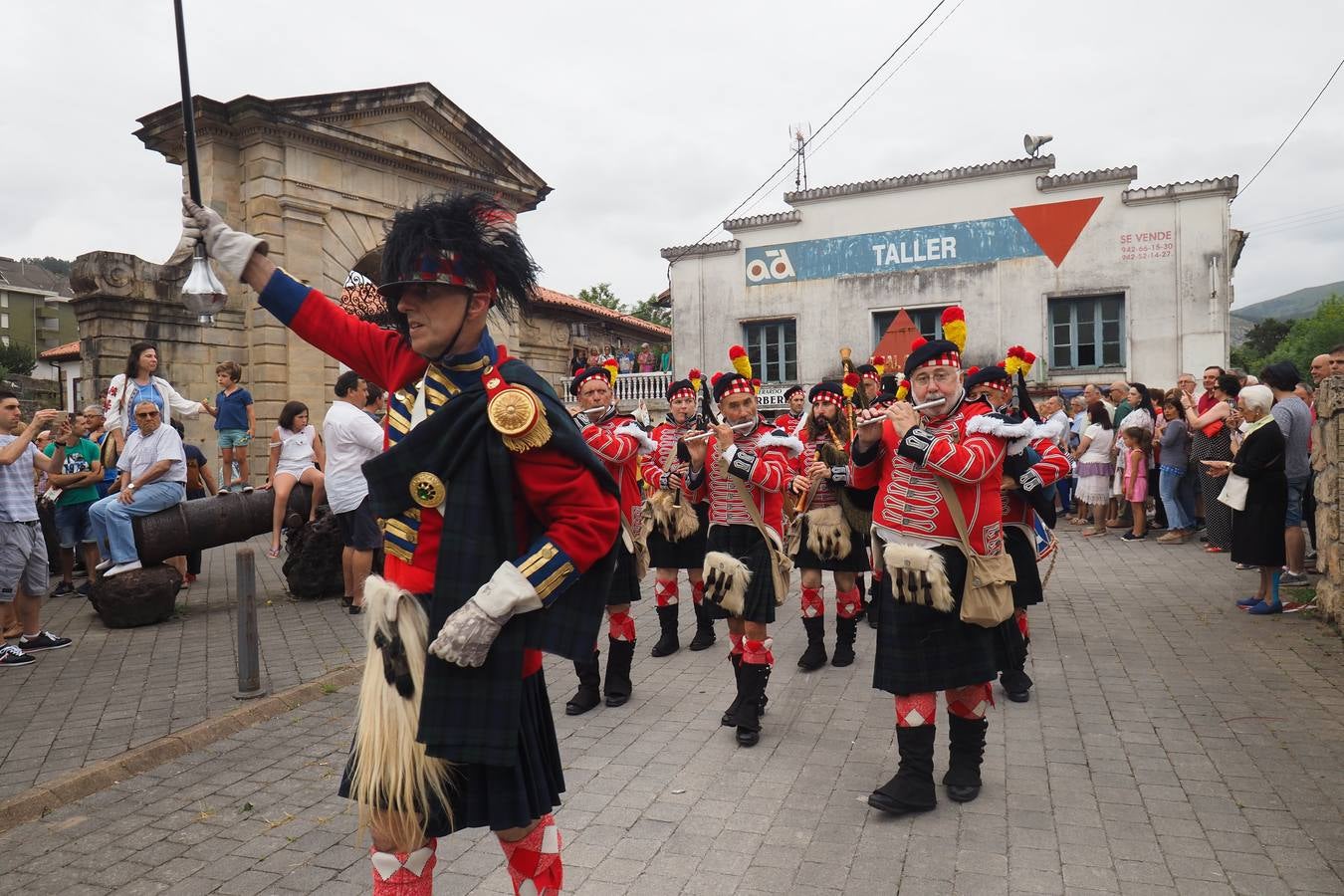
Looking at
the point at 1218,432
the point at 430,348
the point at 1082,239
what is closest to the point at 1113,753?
the point at 430,348

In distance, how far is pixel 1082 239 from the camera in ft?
71.2

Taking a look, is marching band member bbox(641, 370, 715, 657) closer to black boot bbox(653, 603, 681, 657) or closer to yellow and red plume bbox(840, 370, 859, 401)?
black boot bbox(653, 603, 681, 657)

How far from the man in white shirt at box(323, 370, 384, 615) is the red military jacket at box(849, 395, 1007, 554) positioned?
16.0 feet

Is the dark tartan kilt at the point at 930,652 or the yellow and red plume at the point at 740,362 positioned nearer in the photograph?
the dark tartan kilt at the point at 930,652

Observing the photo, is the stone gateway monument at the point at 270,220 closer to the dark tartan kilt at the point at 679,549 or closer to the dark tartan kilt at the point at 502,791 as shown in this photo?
the dark tartan kilt at the point at 679,549

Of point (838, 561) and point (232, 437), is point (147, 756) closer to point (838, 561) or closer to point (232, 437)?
point (838, 561)

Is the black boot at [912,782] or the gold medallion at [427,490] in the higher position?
the gold medallion at [427,490]

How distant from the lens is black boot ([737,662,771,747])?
489 cm

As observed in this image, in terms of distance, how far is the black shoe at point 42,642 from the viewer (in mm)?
6957

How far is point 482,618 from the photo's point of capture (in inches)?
84.7

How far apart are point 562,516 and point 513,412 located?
0.30 meters

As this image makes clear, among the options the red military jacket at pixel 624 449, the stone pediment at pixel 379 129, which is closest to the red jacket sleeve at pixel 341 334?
the red military jacket at pixel 624 449

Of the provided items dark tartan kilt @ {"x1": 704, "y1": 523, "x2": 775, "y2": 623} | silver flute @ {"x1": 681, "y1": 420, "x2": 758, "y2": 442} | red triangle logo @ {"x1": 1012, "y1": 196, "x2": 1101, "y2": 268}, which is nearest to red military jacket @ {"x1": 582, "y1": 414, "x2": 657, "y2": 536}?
silver flute @ {"x1": 681, "y1": 420, "x2": 758, "y2": 442}

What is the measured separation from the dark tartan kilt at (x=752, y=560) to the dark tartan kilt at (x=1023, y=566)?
63.4 inches
